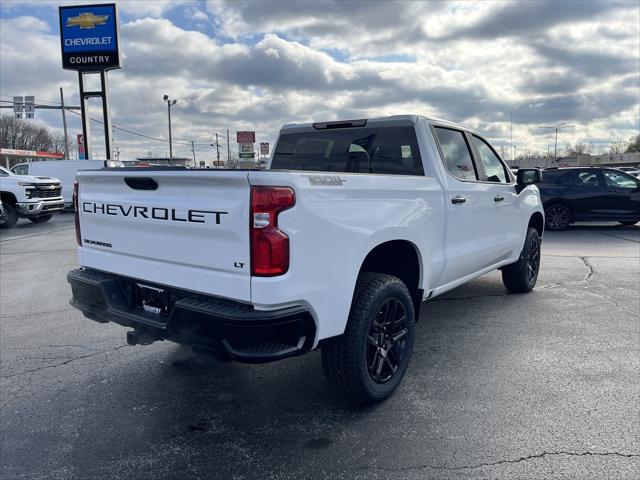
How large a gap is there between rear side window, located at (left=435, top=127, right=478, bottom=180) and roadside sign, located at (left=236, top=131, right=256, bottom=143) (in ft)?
80.4

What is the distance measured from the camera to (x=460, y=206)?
164 inches

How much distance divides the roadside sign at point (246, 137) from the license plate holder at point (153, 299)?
1016 inches

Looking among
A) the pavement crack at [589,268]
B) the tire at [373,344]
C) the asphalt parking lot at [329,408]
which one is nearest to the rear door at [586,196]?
the pavement crack at [589,268]

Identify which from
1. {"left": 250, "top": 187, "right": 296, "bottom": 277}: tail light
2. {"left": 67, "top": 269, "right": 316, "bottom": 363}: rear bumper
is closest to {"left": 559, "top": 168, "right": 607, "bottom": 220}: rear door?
{"left": 67, "top": 269, "right": 316, "bottom": 363}: rear bumper

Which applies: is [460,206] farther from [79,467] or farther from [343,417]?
[79,467]

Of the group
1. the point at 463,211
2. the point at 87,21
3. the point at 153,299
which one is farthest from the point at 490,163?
the point at 87,21

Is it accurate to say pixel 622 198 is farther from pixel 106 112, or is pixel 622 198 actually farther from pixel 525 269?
pixel 106 112

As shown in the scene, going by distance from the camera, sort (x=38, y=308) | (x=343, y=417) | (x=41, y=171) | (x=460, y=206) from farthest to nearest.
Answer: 1. (x=41, y=171)
2. (x=38, y=308)
3. (x=460, y=206)
4. (x=343, y=417)

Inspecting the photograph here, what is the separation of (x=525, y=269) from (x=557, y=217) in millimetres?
7904

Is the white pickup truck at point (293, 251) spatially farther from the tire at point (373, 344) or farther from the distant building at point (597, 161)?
the distant building at point (597, 161)

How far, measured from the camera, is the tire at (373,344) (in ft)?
9.77

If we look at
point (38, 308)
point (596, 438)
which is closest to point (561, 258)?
point (596, 438)

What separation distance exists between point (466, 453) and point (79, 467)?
2.09 metres

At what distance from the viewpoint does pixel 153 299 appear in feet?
10.1
